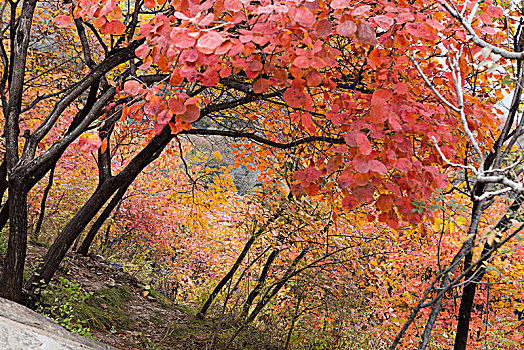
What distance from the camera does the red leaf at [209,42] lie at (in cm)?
132

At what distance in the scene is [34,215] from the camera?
9.33 meters

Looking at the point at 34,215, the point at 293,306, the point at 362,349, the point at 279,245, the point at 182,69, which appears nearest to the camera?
the point at 182,69

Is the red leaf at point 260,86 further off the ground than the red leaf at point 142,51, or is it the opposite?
the red leaf at point 260,86

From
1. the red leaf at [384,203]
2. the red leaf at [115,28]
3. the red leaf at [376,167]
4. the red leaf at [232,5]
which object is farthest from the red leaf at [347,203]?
the red leaf at [115,28]

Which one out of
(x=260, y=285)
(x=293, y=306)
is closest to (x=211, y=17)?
(x=260, y=285)

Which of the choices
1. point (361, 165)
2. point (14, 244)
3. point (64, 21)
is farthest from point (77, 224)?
point (361, 165)

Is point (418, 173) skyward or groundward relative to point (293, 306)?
skyward

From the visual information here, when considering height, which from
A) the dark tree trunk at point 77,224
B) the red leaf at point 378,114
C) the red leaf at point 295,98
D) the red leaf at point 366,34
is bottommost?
the dark tree trunk at point 77,224

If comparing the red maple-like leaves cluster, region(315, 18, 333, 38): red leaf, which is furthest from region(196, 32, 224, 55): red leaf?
region(315, 18, 333, 38): red leaf

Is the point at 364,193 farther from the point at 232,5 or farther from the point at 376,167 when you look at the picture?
the point at 232,5

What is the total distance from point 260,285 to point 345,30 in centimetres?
428

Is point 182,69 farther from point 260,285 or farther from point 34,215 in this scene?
point 34,215

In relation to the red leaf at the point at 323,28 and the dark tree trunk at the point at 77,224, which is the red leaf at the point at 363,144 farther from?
the dark tree trunk at the point at 77,224

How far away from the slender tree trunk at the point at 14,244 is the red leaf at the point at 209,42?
273 centimetres
